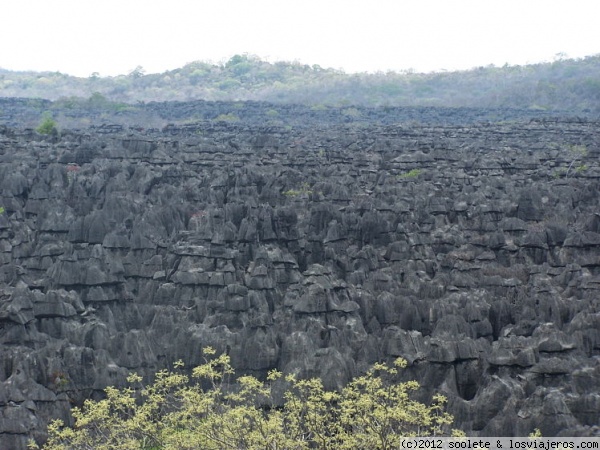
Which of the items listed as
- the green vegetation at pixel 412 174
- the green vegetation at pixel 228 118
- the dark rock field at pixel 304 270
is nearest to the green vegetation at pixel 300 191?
the dark rock field at pixel 304 270

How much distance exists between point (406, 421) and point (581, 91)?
163438mm

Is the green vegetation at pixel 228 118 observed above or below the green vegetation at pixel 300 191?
below

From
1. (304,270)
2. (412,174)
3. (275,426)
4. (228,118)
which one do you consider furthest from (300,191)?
(228,118)

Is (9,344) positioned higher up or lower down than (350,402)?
lower down

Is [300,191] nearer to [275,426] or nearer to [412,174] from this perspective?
[412,174]

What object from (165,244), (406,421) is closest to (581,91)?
(165,244)

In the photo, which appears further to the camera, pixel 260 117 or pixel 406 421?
pixel 260 117

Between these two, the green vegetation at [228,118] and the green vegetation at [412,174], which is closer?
the green vegetation at [412,174]

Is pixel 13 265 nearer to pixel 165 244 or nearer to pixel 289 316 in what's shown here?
pixel 165 244

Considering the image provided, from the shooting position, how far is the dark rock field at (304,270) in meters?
40.7

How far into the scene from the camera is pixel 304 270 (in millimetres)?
62312

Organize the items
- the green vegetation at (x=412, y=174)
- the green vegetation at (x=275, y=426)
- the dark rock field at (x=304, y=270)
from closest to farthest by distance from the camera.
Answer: the green vegetation at (x=275, y=426)
the dark rock field at (x=304, y=270)
the green vegetation at (x=412, y=174)

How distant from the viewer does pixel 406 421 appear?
29875 millimetres

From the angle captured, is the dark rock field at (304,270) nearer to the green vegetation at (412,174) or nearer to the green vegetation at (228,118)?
the green vegetation at (412,174)
